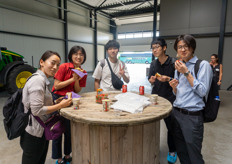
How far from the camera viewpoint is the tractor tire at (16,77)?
498cm

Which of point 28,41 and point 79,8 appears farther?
point 79,8

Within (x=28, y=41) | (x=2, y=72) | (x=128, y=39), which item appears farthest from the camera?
(x=128, y=39)

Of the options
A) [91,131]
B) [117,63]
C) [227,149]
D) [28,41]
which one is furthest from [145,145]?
[28,41]

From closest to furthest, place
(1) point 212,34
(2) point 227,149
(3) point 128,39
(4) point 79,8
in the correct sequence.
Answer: (2) point 227,149, (1) point 212,34, (4) point 79,8, (3) point 128,39

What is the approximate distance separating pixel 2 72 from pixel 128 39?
1262cm

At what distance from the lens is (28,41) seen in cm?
875

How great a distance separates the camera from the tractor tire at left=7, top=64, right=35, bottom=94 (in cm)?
498

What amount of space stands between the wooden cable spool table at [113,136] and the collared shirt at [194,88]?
19cm

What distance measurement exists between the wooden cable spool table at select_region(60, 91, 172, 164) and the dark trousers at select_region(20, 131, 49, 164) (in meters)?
0.32

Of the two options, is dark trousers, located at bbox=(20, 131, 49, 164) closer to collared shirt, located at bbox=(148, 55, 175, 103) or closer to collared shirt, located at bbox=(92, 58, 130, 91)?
collared shirt, located at bbox=(92, 58, 130, 91)

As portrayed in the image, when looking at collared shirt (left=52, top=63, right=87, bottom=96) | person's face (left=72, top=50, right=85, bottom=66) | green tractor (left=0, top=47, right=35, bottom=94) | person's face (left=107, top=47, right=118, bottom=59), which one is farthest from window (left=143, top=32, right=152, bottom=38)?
collared shirt (left=52, top=63, right=87, bottom=96)

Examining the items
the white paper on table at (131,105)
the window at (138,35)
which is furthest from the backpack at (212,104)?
the window at (138,35)

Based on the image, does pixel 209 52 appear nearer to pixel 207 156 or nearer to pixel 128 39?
pixel 207 156

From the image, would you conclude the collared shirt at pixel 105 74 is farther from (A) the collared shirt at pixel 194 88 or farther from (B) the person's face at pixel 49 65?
(A) the collared shirt at pixel 194 88
